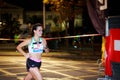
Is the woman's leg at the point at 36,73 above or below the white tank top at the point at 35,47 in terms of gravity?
below

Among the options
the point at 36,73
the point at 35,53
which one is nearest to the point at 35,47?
the point at 35,53

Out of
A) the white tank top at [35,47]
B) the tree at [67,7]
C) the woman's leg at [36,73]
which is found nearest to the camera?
the woman's leg at [36,73]

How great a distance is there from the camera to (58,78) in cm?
1250

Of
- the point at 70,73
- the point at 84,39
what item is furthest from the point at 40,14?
the point at 70,73

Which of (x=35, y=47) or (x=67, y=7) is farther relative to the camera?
(x=67, y=7)

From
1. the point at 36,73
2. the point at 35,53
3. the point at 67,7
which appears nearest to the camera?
the point at 36,73

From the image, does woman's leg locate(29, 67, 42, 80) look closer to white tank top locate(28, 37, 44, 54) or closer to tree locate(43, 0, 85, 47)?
white tank top locate(28, 37, 44, 54)

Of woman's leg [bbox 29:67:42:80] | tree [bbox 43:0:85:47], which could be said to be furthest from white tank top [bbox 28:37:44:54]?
tree [bbox 43:0:85:47]

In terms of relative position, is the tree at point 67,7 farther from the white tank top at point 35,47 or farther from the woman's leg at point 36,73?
the woman's leg at point 36,73

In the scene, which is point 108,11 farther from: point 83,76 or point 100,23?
point 83,76

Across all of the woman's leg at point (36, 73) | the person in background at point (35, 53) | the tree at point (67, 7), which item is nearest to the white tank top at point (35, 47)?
the person in background at point (35, 53)

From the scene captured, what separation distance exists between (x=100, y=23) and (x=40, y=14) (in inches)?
2793

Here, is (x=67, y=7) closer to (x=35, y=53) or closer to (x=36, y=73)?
(x=35, y=53)

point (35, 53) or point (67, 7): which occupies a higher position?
point (67, 7)
